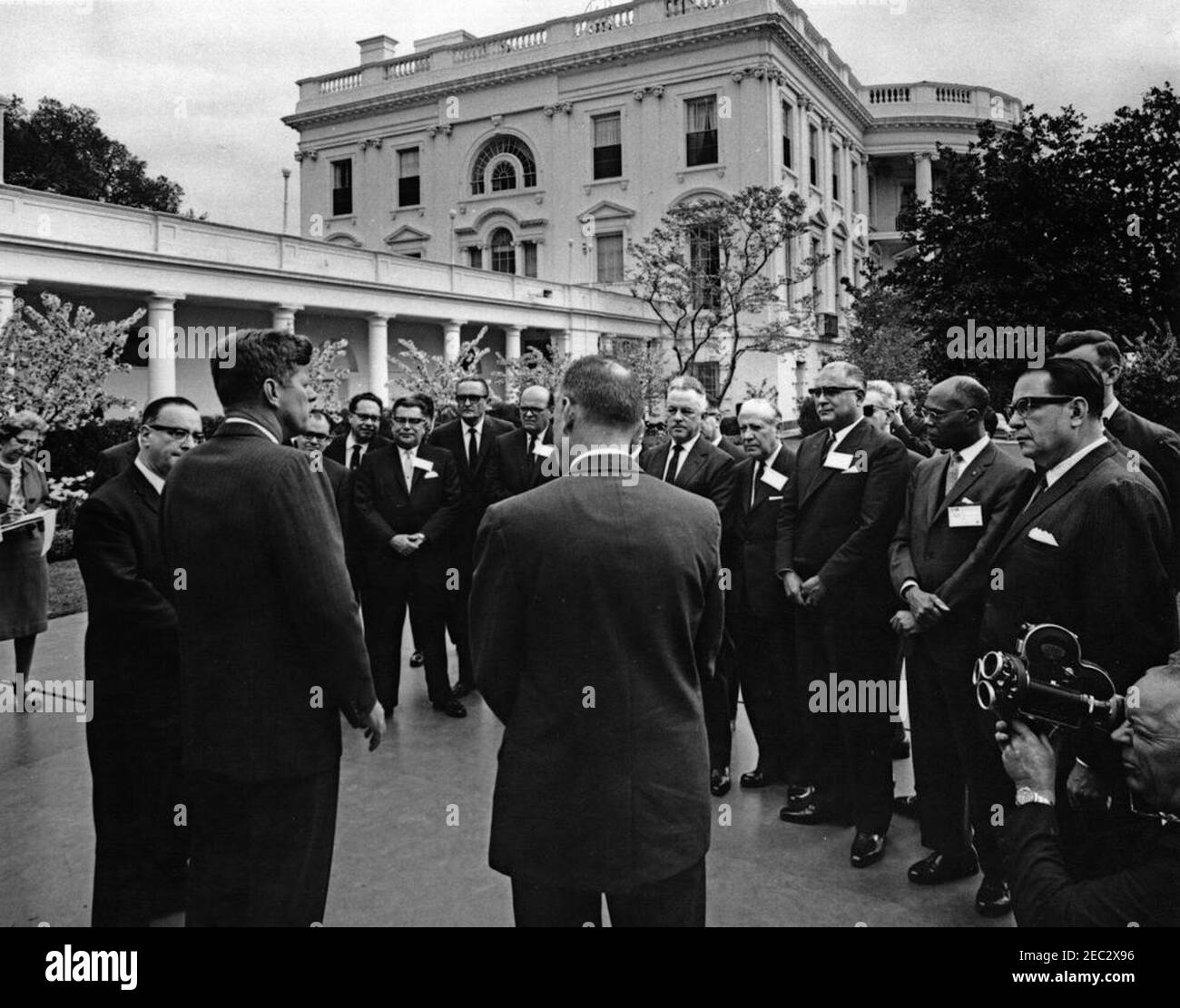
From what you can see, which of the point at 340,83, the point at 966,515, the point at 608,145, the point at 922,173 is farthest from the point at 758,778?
the point at 922,173

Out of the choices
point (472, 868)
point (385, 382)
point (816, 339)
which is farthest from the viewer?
point (816, 339)

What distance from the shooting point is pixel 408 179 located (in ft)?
143

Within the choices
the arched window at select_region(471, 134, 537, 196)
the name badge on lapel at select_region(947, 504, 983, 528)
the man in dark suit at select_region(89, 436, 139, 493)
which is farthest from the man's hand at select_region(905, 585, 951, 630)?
the arched window at select_region(471, 134, 537, 196)

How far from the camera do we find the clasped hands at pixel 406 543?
6.57 meters

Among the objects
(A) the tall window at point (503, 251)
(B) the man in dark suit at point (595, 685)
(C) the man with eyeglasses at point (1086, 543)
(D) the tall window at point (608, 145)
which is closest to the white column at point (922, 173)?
(D) the tall window at point (608, 145)

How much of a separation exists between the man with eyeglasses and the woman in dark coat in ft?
20.3

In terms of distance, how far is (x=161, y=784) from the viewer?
3674mm

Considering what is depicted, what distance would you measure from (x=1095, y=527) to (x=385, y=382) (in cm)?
2397

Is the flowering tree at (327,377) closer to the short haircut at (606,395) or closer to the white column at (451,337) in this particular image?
the white column at (451,337)

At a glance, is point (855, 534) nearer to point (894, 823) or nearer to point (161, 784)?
point (894, 823)

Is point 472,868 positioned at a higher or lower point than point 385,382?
lower

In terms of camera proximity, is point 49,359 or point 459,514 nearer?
point 459,514

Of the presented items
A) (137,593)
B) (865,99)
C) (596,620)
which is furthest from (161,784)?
(865,99)

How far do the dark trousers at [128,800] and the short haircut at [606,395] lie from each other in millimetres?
→ 2098
